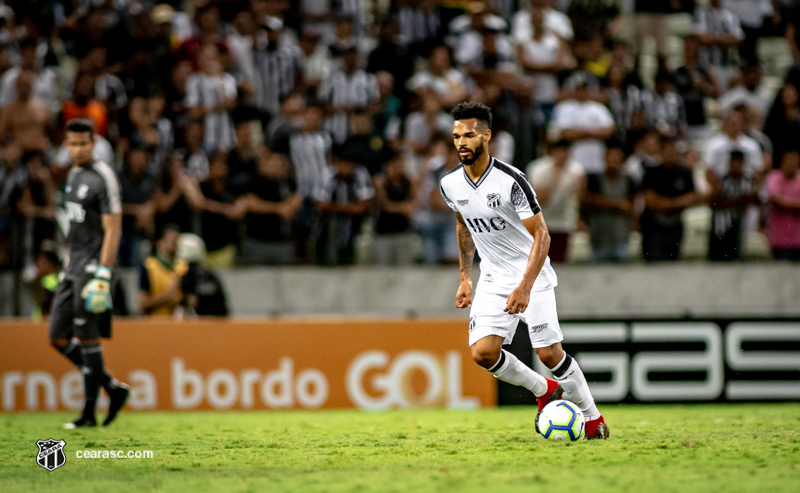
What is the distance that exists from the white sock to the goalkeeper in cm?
355

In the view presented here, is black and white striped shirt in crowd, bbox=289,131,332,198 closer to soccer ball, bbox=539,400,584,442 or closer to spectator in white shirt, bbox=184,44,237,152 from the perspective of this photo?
spectator in white shirt, bbox=184,44,237,152

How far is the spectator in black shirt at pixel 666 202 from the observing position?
42.0 ft

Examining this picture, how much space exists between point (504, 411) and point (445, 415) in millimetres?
1069

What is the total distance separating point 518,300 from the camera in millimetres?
6887

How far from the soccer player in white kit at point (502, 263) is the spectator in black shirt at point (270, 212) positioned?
581 centimetres

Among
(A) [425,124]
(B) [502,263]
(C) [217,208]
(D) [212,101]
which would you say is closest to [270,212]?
(C) [217,208]

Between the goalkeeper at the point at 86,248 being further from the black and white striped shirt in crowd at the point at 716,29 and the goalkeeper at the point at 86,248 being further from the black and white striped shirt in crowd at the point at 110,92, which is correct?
the black and white striped shirt in crowd at the point at 716,29

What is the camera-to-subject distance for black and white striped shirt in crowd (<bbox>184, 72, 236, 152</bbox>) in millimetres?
14156

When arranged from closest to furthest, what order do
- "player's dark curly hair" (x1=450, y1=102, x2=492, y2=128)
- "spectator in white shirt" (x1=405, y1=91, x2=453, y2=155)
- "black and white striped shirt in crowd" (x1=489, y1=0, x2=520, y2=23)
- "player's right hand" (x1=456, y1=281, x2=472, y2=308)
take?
"player's dark curly hair" (x1=450, y1=102, x2=492, y2=128), "player's right hand" (x1=456, y1=281, x2=472, y2=308), "spectator in white shirt" (x1=405, y1=91, x2=453, y2=155), "black and white striped shirt in crowd" (x1=489, y1=0, x2=520, y2=23)

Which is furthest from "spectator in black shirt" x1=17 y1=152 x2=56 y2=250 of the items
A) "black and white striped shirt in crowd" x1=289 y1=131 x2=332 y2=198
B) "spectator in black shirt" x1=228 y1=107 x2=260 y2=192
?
"black and white striped shirt in crowd" x1=289 y1=131 x2=332 y2=198

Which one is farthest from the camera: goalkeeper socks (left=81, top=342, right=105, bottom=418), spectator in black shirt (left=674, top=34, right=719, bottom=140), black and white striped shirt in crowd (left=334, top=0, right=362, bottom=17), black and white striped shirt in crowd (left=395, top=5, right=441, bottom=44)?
black and white striped shirt in crowd (left=334, top=0, right=362, bottom=17)

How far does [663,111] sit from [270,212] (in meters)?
6.14

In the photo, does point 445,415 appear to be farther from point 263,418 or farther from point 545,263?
point 545,263

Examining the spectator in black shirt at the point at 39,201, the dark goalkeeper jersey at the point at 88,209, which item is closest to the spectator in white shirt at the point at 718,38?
the spectator in black shirt at the point at 39,201
